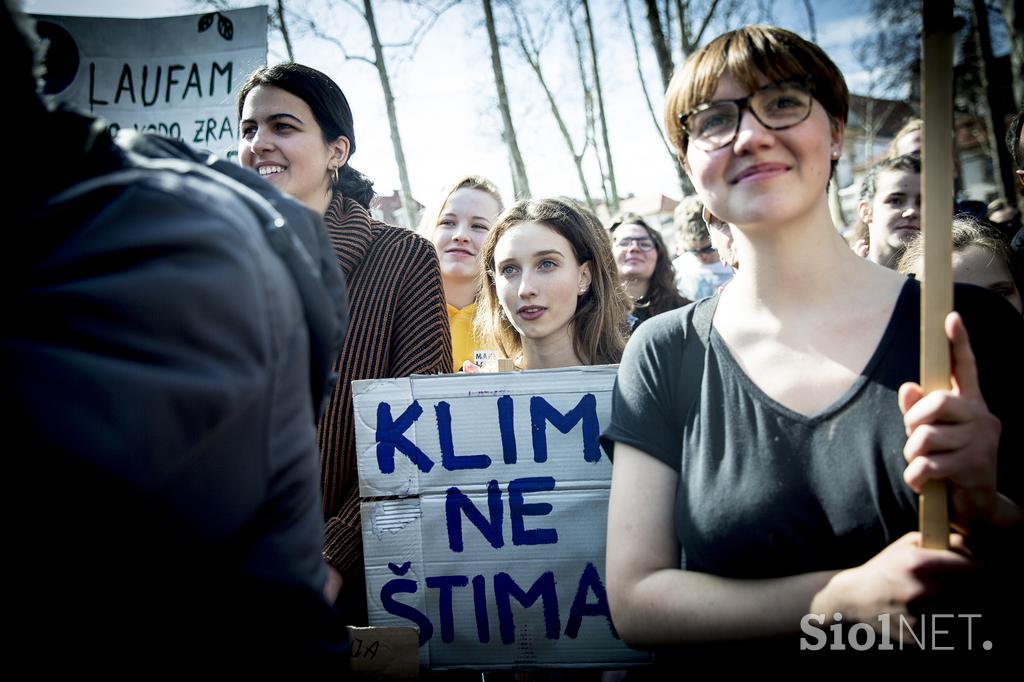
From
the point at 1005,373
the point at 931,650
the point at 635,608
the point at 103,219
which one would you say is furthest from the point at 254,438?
the point at 1005,373

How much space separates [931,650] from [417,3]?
12.3m

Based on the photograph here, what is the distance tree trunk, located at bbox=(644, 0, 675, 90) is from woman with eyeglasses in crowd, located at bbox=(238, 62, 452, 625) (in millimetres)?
8695

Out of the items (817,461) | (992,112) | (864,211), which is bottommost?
(817,461)

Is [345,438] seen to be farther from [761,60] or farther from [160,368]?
[761,60]

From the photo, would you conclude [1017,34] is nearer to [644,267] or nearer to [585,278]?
[644,267]

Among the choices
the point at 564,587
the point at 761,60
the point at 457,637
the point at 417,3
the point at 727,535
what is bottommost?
the point at 457,637

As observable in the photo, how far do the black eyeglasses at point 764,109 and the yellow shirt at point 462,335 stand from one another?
2.06 meters

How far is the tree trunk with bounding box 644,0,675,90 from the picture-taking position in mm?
9984

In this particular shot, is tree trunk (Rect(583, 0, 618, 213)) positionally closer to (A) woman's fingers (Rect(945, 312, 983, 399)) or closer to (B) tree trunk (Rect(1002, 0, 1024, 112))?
(B) tree trunk (Rect(1002, 0, 1024, 112))

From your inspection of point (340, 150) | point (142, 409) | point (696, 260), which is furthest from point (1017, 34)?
point (142, 409)

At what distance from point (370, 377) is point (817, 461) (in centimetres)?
136

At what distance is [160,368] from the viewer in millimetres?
699

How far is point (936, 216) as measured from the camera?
3.31 feet

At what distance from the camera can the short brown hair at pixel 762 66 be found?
1.36 m
